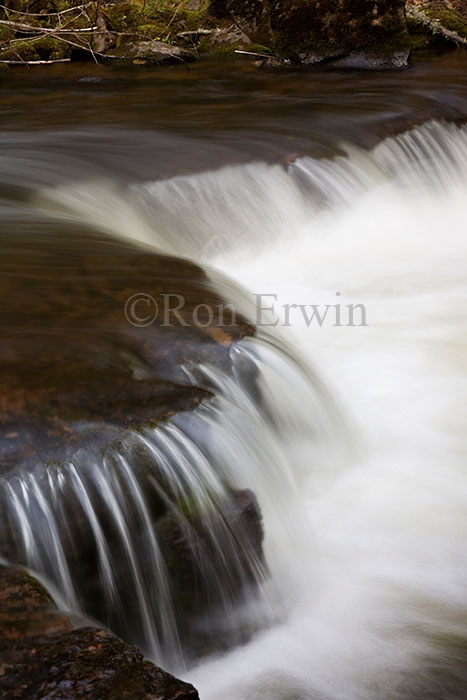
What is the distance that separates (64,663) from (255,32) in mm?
9519

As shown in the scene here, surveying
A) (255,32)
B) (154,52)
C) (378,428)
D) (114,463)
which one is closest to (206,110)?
(154,52)

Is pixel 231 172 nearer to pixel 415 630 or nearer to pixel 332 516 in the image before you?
pixel 332 516

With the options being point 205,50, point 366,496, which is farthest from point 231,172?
point 205,50

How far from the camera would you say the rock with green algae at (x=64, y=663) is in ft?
6.68

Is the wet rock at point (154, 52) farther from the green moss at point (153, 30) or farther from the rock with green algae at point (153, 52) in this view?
the green moss at point (153, 30)

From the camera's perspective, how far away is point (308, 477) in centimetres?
373

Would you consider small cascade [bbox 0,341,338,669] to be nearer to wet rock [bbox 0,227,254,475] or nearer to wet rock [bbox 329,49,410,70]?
wet rock [bbox 0,227,254,475]

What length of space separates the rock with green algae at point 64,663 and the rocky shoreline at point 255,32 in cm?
785

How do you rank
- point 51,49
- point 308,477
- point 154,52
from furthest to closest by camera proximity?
point 51,49 → point 154,52 → point 308,477

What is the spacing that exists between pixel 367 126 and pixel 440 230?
3.48 ft

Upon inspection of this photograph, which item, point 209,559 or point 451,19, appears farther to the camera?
point 451,19

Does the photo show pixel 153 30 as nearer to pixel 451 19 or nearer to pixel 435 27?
pixel 435 27

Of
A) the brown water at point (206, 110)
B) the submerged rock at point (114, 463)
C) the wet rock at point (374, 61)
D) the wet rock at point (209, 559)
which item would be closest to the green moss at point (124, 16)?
the brown water at point (206, 110)

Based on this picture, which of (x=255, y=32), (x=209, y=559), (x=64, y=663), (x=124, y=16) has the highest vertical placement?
(x=124, y=16)
